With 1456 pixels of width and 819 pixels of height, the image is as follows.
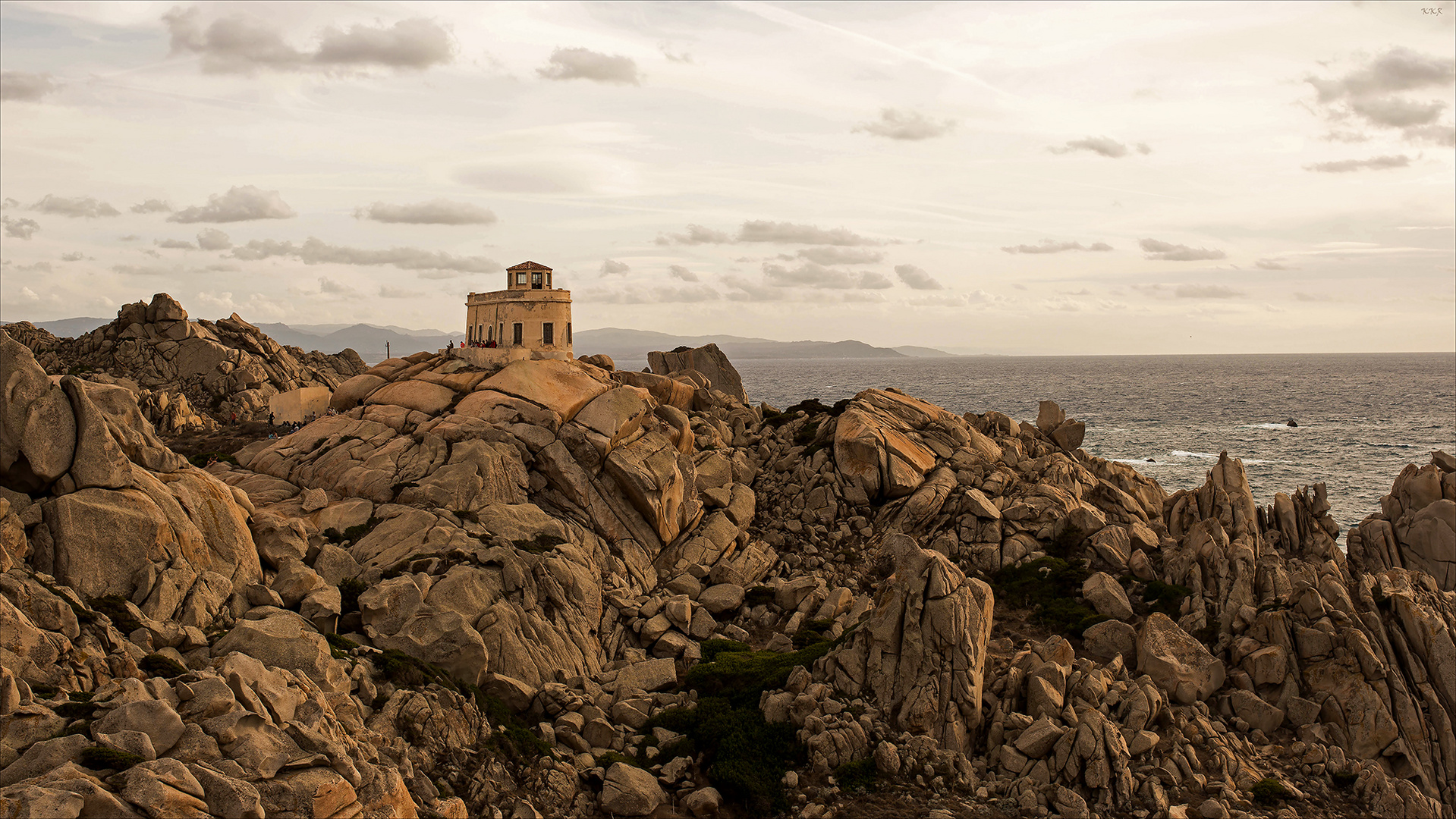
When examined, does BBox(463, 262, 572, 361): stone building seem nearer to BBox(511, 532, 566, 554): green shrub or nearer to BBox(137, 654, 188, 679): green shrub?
BBox(511, 532, 566, 554): green shrub

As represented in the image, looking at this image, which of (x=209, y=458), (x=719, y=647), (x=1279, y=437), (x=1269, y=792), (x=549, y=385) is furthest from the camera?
(x=1279, y=437)

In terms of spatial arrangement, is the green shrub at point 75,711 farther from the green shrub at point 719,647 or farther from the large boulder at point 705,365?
the large boulder at point 705,365

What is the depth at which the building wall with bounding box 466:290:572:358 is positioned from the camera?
65688 mm

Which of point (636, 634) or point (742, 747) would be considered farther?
point (636, 634)

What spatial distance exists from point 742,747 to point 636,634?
11406 mm

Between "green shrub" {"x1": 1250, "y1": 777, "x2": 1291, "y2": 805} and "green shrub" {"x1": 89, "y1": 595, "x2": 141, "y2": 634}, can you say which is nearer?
"green shrub" {"x1": 89, "y1": 595, "x2": 141, "y2": 634}

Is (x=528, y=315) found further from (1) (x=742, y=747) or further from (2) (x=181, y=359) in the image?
(2) (x=181, y=359)

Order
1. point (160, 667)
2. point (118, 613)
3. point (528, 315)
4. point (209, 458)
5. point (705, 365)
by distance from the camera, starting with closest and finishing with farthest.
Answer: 1. point (160, 667)
2. point (118, 613)
3. point (209, 458)
4. point (528, 315)
5. point (705, 365)

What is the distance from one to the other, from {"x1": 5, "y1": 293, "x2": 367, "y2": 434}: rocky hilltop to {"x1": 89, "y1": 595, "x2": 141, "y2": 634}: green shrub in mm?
66113

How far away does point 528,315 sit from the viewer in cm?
6569

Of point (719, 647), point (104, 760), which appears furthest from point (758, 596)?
point (104, 760)

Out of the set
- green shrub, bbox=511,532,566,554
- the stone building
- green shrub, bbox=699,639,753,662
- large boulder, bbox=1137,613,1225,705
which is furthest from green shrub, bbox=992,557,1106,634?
the stone building

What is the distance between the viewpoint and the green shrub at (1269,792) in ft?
99.2

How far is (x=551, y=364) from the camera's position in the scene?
58125mm
